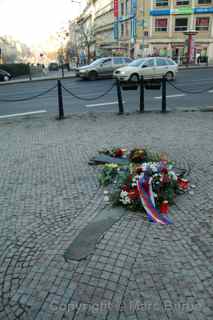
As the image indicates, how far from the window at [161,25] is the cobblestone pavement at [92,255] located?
4656cm

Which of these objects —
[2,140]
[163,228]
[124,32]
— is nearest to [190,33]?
[124,32]

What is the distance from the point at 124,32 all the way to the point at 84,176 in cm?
5431

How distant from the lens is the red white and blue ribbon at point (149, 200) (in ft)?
11.0

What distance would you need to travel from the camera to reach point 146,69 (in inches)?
726

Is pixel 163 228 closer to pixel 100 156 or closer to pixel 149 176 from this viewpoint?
pixel 149 176

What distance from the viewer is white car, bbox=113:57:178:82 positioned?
59.1 ft

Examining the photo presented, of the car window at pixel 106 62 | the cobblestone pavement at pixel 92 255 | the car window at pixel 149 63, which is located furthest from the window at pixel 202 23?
the cobblestone pavement at pixel 92 255

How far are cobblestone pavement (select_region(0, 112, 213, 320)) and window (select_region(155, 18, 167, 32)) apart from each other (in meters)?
46.6

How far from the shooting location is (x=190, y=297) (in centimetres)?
232

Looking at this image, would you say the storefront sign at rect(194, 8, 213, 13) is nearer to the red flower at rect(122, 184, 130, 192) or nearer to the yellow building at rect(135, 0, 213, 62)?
the yellow building at rect(135, 0, 213, 62)

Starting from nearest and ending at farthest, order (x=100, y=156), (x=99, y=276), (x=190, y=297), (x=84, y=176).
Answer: (x=190, y=297), (x=99, y=276), (x=84, y=176), (x=100, y=156)

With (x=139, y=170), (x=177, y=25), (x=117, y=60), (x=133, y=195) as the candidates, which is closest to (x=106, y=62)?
(x=117, y=60)

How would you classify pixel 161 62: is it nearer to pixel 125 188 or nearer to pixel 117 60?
pixel 117 60

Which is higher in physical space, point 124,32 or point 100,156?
point 124,32
